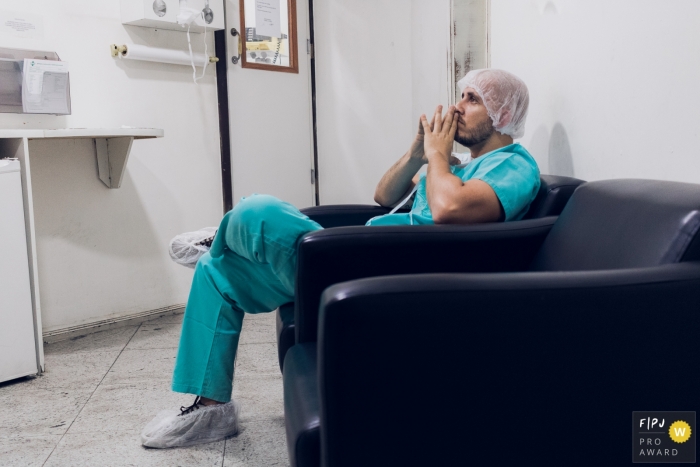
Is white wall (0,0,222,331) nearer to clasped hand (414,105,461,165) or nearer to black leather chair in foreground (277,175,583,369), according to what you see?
clasped hand (414,105,461,165)

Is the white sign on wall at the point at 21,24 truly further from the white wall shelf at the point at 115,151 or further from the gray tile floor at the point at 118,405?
the gray tile floor at the point at 118,405

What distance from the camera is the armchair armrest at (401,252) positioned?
1.16 metres

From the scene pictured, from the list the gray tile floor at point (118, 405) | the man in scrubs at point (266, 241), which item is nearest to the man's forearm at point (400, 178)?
the man in scrubs at point (266, 241)

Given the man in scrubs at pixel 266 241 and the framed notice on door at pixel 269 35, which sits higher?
the framed notice on door at pixel 269 35

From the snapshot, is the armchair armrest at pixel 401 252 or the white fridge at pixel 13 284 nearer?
the armchair armrest at pixel 401 252

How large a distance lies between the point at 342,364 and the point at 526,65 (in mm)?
1458

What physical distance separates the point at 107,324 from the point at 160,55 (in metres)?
1.26

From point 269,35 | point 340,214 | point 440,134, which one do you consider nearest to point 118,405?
point 340,214

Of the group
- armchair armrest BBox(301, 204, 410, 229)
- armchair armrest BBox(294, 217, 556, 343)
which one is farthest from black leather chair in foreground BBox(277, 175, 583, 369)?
armchair armrest BBox(301, 204, 410, 229)

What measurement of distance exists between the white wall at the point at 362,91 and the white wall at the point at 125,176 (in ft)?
2.42

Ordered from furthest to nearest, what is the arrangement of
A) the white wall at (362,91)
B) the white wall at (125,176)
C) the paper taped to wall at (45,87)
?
the white wall at (362,91), the white wall at (125,176), the paper taped to wall at (45,87)

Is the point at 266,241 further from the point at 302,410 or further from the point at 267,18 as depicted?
the point at 267,18

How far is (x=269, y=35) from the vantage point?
3.20 m

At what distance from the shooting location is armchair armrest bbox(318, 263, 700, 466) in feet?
2.50
